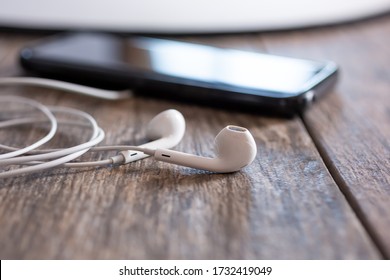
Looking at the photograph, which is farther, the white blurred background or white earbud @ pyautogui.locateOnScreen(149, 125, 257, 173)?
the white blurred background

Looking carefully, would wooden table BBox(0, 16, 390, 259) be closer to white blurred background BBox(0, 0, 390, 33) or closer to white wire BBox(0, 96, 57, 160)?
white wire BBox(0, 96, 57, 160)

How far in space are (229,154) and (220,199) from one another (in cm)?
5

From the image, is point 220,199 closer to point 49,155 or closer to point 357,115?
point 49,155

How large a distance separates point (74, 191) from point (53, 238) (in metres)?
0.07

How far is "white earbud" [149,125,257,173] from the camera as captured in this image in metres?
0.46

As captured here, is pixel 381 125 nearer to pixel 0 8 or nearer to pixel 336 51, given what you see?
pixel 336 51

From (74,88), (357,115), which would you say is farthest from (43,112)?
(357,115)

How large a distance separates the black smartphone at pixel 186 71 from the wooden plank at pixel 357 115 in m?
0.04

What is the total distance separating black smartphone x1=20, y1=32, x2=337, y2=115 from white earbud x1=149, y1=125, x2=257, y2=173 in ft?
0.50

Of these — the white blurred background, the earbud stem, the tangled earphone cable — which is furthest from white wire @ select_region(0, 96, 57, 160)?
the white blurred background

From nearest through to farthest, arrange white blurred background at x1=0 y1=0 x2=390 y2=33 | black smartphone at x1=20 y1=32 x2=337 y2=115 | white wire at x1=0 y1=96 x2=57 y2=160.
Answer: white wire at x1=0 y1=96 x2=57 y2=160
black smartphone at x1=20 y1=32 x2=337 y2=115
white blurred background at x1=0 y1=0 x2=390 y2=33

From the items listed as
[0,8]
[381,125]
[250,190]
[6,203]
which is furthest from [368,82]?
[0,8]

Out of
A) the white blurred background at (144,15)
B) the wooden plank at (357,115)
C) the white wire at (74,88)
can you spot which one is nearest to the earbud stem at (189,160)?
the wooden plank at (357,115)

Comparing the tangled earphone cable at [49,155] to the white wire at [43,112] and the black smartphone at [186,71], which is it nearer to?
the white wire at [43,112]
